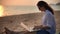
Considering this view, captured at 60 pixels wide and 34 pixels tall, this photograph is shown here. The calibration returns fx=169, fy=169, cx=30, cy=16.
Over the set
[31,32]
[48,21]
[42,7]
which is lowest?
[31,32]

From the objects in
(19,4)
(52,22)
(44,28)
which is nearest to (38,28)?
(44,28)

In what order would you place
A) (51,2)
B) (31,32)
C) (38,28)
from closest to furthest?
1. (38,28)
2. (31,32)
3. (51,2)

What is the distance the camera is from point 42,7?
125 inches

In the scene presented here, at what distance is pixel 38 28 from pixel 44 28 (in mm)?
110

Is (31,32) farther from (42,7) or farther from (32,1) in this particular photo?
(32,1)

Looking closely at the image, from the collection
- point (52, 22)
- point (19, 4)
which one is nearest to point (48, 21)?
point (52, 22)

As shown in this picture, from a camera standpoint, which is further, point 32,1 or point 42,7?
point 32,1

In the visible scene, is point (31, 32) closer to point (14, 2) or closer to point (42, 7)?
point (42, 7)

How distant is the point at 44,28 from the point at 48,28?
0.33 ft

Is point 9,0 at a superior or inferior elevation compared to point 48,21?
superior

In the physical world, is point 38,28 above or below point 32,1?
below

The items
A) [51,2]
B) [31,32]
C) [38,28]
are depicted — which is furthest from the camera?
[51,2]

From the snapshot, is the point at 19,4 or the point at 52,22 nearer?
the point at 52,22

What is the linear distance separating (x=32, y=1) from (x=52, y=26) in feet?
41.6
